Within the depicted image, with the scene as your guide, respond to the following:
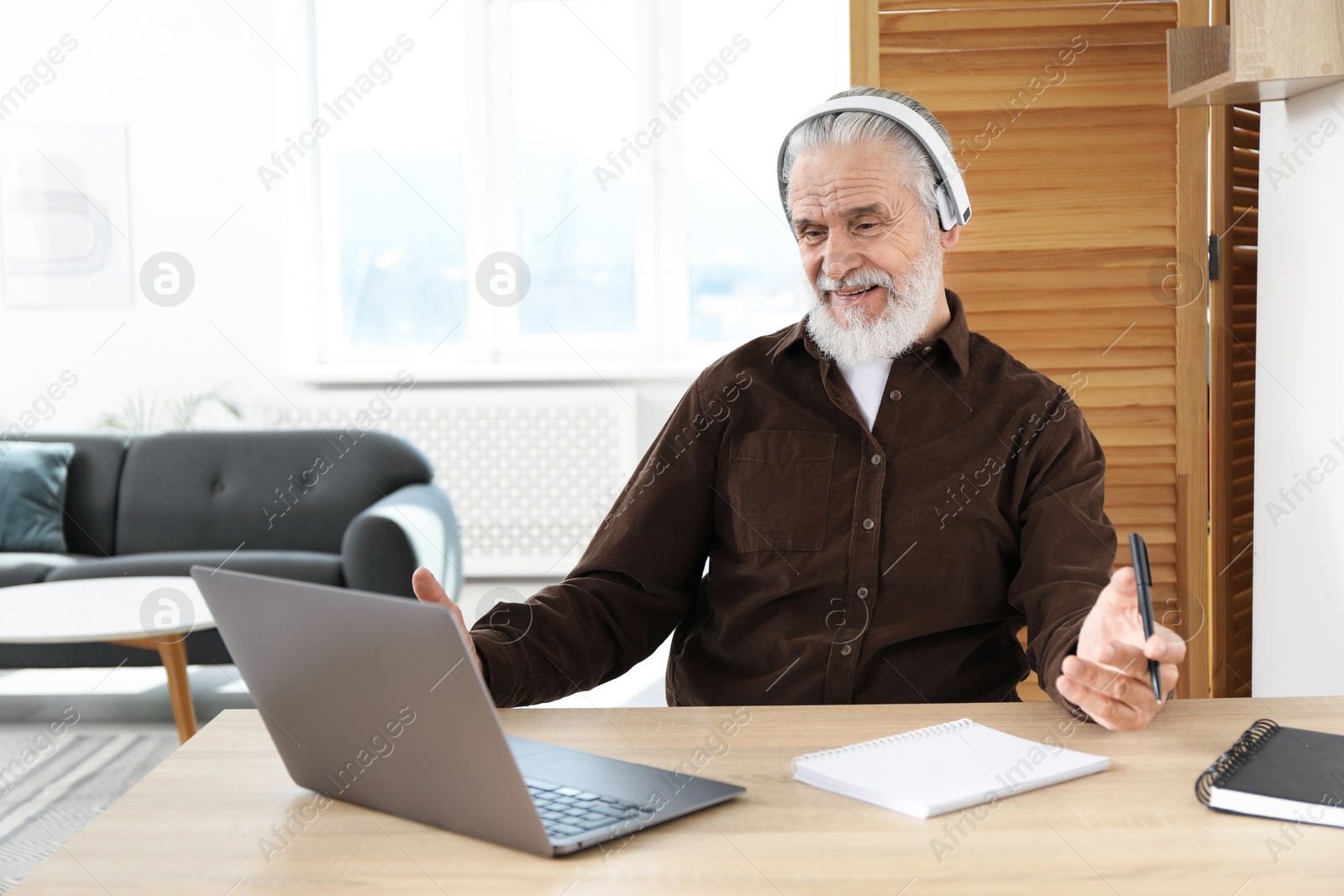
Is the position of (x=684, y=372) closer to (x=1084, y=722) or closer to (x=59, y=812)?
(x=59, y=812)

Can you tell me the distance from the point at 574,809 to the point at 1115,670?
20.0 inches

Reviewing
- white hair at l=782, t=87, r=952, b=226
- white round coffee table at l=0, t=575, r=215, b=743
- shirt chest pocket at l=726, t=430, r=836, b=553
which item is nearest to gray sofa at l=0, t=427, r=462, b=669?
white round coffee table at l=0, t=575, r=215, b=743

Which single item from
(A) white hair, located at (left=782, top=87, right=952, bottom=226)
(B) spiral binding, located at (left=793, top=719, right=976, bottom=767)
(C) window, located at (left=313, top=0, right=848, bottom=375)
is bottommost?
(B) spiral binding, located at (left=793, top=719, right=976, bottom=767)

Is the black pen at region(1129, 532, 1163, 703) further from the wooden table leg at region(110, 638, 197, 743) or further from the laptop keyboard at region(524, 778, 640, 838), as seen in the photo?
the wooden table leg at region(110, 638, 197, 743)

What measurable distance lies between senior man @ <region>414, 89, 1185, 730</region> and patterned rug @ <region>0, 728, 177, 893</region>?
4.67 feet

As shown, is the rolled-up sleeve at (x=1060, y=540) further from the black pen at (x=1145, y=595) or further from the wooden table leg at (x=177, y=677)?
the wooden table leg at (x=177, y=677)

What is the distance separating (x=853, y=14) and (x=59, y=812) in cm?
230

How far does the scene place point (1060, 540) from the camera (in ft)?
4.55

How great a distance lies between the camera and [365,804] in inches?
36.3

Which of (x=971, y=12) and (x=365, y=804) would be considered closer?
(x=365, y=804)

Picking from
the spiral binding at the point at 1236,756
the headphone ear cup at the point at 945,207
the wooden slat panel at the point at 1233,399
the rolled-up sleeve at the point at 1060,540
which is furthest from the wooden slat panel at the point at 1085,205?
the spiral binding at the point at 1236,756

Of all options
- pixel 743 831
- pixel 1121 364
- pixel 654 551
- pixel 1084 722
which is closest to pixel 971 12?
pixel 1121 364

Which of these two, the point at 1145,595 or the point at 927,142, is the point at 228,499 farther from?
the point at 1145,595

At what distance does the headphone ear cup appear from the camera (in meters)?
1.60
